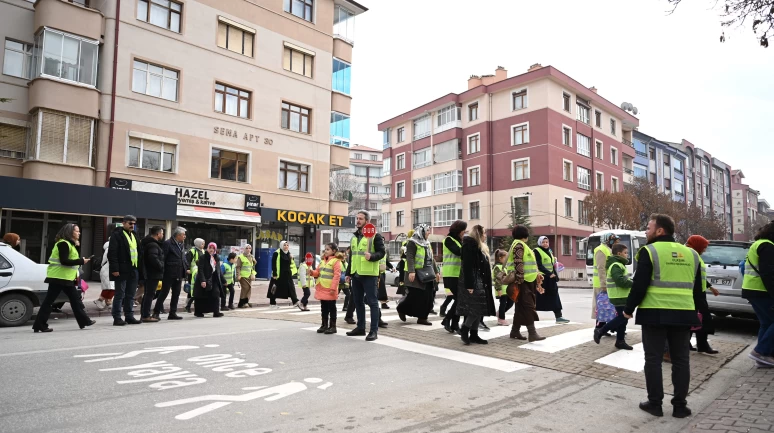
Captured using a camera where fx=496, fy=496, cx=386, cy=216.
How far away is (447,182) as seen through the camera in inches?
1836

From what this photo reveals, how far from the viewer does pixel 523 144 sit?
135 ft

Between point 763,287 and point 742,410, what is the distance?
2817 millimetres

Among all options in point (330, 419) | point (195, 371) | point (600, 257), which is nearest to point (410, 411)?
point (330, 419)

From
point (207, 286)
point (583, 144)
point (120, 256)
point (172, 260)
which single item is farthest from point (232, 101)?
point (583, 144)

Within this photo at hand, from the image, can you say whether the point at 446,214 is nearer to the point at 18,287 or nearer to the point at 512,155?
the point at 512,155

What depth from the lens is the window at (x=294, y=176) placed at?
26.5 m

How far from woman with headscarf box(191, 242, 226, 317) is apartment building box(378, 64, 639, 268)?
31218 mm

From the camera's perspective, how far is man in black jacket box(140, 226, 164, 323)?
10.4 meters

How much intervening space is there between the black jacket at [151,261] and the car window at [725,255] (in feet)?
36.4

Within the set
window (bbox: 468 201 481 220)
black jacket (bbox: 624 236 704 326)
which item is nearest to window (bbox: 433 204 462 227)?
window (bbox: 468 201 481 220)

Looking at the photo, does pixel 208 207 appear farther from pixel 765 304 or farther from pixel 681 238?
pixel 681 238

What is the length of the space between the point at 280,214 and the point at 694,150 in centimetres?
6943

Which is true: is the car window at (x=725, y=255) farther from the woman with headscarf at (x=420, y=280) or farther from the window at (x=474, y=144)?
the window at (x=474, y=144)

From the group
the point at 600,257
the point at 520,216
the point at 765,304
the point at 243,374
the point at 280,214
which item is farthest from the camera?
the point at 520,216
